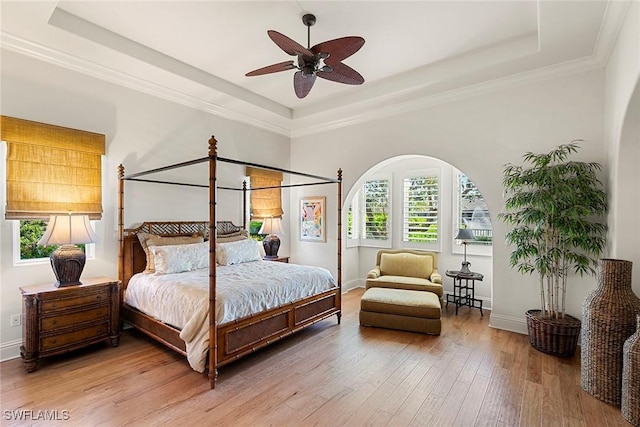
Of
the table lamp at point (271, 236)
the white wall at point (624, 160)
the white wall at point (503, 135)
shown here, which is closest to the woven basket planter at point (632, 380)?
the white wall at point (624, 160)

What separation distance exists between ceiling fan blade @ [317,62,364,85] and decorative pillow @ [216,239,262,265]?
8.54 ft

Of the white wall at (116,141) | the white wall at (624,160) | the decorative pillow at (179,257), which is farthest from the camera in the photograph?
the decorative pillow at (179,257)

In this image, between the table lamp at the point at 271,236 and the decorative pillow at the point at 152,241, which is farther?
the table lamp at the point at 271,236

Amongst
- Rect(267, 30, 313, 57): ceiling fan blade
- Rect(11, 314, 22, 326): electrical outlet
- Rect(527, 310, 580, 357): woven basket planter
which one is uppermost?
Rect(267, 30, 313, 57): ceiling fan blade

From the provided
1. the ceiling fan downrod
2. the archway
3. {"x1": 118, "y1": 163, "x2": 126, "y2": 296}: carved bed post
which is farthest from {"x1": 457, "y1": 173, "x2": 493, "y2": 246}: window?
{"x1": 118, "y1": 163, "x2": 126, "y2": 296}: carved bed post

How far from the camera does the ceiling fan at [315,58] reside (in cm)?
251

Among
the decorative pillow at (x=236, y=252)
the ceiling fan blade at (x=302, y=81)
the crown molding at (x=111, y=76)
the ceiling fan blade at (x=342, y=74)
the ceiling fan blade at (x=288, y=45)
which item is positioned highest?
the crown molding at (x=111, y=76)

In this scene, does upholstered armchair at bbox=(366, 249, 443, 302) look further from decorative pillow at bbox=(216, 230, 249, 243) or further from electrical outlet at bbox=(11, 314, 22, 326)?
electrical outlet at bbox=(11, 314, 22, 326)

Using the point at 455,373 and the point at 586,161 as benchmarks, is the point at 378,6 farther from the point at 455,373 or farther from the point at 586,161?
the point at 455,373

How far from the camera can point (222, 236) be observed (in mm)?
4844

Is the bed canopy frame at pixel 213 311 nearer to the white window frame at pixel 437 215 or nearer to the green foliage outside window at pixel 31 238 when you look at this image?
the green foliage outside window at pixel 31 238

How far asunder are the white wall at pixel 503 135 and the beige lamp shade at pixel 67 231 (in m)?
3.91

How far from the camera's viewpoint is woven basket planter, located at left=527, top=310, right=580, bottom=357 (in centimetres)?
312

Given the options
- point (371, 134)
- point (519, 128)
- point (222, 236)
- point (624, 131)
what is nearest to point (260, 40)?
point (371, 134)
